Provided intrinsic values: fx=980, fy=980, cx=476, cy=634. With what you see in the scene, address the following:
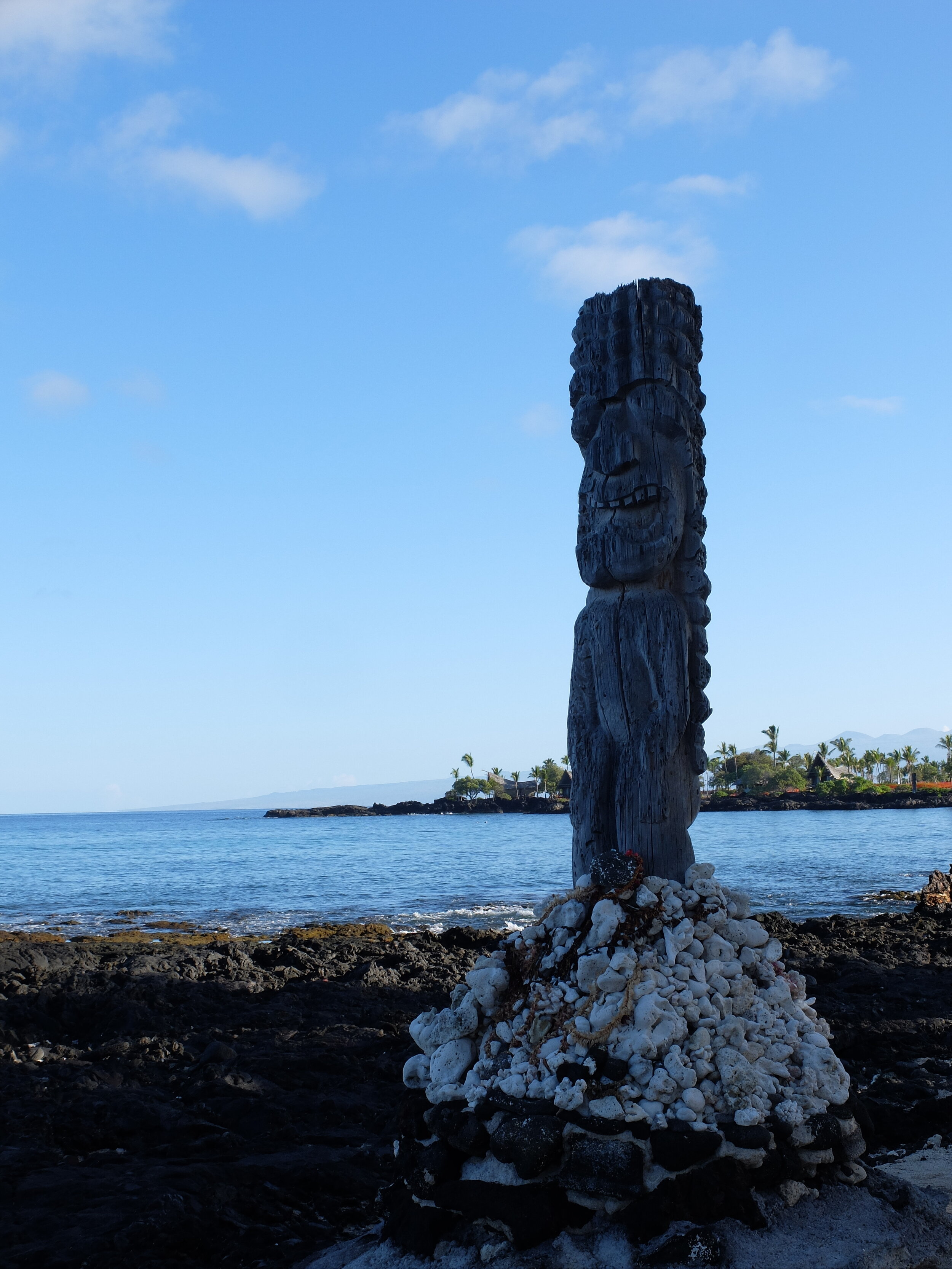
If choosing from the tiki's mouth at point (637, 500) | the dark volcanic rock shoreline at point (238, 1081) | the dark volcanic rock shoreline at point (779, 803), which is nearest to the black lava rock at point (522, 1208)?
the dark volcanic rock shoreline at point (238, 1081)

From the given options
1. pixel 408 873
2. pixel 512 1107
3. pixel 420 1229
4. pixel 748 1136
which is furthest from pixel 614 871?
pixel 408 873

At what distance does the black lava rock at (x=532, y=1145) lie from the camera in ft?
14.2

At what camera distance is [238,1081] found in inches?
303

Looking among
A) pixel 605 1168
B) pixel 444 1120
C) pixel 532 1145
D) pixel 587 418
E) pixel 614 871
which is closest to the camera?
pixel 605 1168

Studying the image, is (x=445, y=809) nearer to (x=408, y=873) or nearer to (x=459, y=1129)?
(x=408, y=873)

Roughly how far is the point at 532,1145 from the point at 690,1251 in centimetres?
75

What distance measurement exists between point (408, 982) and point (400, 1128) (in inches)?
265

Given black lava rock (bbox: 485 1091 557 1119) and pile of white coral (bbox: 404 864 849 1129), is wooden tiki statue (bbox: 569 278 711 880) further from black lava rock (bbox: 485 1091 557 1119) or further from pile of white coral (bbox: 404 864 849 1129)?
black lava rock (bbox: 485 1091 557 1119)

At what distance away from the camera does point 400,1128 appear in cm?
499

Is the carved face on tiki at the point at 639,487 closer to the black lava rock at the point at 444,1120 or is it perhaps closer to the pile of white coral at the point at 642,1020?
the pile of white coral at the point at 642,1020

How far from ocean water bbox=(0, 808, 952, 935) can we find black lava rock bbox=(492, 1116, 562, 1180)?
16.1m

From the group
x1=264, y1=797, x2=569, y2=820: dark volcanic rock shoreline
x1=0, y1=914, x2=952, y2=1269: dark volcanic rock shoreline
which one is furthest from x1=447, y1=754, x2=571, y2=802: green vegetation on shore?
x1=0, y1=914, x2=952, y2=1269: dark volcanic rock shoreline

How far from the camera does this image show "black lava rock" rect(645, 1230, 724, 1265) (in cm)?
402

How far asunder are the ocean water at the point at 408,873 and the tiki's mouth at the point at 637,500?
50.9 feet
